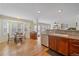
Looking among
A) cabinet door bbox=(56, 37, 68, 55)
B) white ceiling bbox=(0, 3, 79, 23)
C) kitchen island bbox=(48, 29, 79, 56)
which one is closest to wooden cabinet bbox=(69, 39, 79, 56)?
kitchen island bbox=(48, 29, 79, 56)

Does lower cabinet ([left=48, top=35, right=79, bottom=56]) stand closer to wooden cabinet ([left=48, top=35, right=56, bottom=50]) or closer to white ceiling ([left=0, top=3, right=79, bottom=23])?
wooden cabinet ([left=48, top=35, right=56, bottom=50])

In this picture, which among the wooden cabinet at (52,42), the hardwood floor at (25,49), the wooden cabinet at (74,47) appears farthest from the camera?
the wooden cabinet at (52,42)

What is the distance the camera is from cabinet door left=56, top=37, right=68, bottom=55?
277 cm

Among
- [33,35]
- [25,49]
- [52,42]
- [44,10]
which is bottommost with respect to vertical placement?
[25,49]

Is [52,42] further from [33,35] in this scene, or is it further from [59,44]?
[33,35]

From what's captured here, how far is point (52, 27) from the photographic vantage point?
2.77m

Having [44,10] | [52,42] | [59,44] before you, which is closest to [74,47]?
[59,44]

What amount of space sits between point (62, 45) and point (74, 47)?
319mm

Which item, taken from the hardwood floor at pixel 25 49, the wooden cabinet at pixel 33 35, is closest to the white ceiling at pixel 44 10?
the wooden cabinet at pixel 33 35

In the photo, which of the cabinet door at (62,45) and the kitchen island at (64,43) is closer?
the kitchen island at (64,43)

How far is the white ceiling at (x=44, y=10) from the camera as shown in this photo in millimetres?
2675

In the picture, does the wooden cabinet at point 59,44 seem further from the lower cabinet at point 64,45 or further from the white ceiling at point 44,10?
the white ceiling at point 44,10

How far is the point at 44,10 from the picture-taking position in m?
2.76

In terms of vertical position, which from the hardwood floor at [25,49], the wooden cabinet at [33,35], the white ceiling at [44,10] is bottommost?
the hardwood floor at [25,49]
